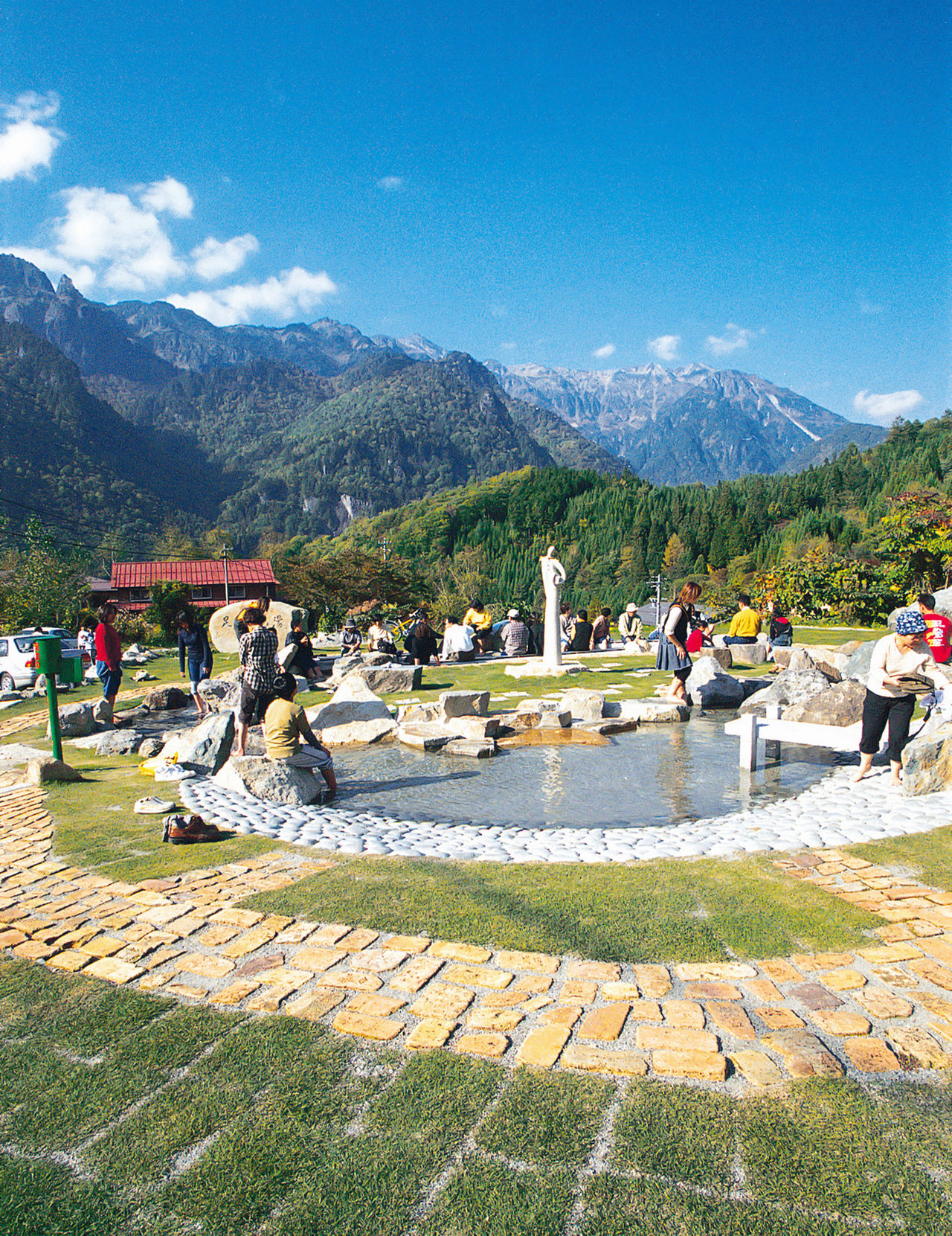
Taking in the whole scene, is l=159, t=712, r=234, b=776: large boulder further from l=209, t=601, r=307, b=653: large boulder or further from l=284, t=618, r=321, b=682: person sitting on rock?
l=209, t=601, r=307, b=653: large boulder

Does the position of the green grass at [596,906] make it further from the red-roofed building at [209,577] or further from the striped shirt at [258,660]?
the red-roofed building at [209,577]

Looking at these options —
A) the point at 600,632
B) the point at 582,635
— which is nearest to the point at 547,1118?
the point at 582,635

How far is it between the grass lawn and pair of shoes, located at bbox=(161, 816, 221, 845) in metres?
2.70

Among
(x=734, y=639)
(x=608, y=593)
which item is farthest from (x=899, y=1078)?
(x=608, y=593)

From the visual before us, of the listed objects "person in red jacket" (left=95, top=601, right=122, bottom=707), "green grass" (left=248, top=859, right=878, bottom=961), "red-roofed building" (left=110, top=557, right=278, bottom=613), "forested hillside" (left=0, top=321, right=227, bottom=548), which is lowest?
"green grass" (left=248, top=859, right=878, bottom=961)

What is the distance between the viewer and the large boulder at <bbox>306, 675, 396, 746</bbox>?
34.2ft

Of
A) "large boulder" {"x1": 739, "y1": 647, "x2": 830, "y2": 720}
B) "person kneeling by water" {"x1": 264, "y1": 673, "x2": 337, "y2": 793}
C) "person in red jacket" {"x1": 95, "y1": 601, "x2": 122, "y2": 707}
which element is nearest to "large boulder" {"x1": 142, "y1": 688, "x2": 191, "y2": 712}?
"person in red jacket" {"x1": 95, "y1": 601, "x2": 122, "y2": 707}

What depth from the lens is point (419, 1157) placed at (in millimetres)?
2373

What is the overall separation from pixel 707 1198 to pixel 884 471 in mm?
111300

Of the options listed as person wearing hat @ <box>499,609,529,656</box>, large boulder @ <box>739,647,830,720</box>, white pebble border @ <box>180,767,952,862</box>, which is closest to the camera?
white pebble border @ <box>180,767,952,862</box>

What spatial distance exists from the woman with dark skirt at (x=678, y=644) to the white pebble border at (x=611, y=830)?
16.6 ft

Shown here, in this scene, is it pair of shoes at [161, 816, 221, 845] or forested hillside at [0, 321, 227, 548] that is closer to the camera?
pair of shoes at [161, 816, 221, 845]

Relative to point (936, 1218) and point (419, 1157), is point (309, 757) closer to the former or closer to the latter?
point (419, 1157)

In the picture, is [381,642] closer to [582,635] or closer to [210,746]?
[582,635]
